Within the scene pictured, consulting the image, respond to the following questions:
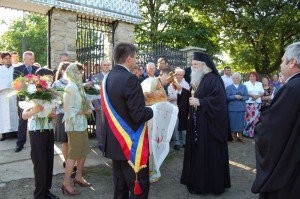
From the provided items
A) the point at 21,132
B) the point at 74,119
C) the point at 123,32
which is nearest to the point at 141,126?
the point at 74,119

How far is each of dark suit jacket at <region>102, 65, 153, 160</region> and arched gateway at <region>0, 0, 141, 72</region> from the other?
18.4 feet

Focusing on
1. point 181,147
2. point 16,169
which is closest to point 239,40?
point 181,147

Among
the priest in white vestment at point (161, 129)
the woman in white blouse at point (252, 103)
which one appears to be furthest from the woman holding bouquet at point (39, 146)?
the woman in white blouse at point (252, 103)

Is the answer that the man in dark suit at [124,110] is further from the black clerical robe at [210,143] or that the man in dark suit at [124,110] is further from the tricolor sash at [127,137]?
the black clerical robe at [210,143]

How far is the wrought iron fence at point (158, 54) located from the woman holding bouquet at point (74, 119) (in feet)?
18.5

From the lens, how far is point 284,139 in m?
2.91

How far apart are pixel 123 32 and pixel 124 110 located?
7.69 metres

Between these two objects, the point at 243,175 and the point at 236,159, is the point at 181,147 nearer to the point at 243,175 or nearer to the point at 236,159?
the point at 236,159

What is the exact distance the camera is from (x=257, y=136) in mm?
3125

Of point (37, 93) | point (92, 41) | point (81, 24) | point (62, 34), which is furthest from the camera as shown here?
point (92, 41)

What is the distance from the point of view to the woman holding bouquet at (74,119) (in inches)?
187

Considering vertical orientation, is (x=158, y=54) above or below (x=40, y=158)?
above

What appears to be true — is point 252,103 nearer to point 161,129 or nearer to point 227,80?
point 227,80

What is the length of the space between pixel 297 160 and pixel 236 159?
457cm
